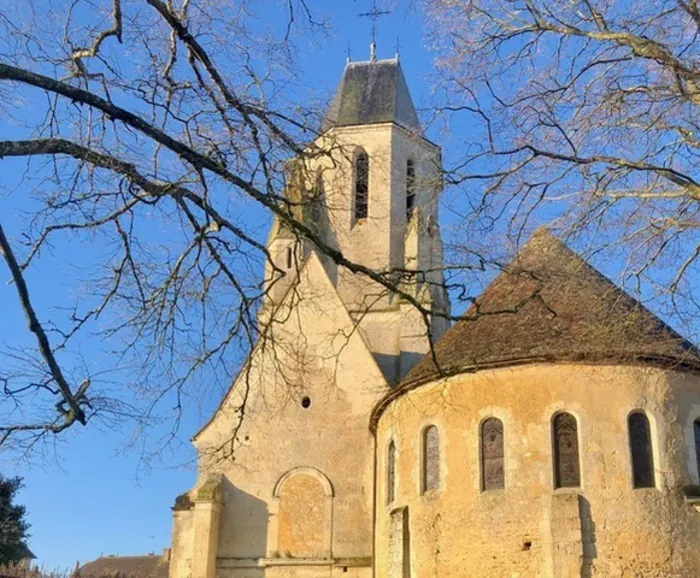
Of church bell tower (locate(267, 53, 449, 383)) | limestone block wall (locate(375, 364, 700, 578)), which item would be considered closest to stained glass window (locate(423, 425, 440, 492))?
limestone block wall (locate(375, 364, 700, 578))

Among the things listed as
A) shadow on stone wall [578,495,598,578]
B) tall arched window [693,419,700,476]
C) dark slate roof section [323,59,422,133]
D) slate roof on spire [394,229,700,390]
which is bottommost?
shadow on stone wall [578,495,598,578]

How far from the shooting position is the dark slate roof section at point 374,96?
31.2 metres

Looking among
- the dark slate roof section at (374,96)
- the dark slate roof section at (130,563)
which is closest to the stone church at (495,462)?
the dark slate roof section at (374,96)

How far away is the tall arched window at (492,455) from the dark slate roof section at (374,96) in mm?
15389

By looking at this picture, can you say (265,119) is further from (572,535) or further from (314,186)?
(572,535)

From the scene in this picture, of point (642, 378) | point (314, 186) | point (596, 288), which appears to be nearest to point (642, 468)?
point (642, 378)

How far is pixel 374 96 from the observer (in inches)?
1265

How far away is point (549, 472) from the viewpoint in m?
16.1

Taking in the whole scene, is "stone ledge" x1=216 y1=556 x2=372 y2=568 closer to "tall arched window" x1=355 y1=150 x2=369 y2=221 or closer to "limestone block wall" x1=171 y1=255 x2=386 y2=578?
"limestone block wall" x1=171 y1=255 x2=386 y2=578

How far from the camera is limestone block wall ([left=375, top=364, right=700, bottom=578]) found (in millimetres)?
15414

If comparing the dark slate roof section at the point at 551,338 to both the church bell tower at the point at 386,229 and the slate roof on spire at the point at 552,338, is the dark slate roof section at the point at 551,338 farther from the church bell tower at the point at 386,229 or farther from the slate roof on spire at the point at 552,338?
the church bell tower at the point at 386,229

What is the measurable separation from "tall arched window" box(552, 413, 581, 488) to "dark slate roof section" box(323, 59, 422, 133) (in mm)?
15847

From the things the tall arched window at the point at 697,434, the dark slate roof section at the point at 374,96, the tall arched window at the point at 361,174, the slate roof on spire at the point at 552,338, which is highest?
the dark slate roof section at the point at 374,96

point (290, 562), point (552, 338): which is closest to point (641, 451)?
point (552, 338)
